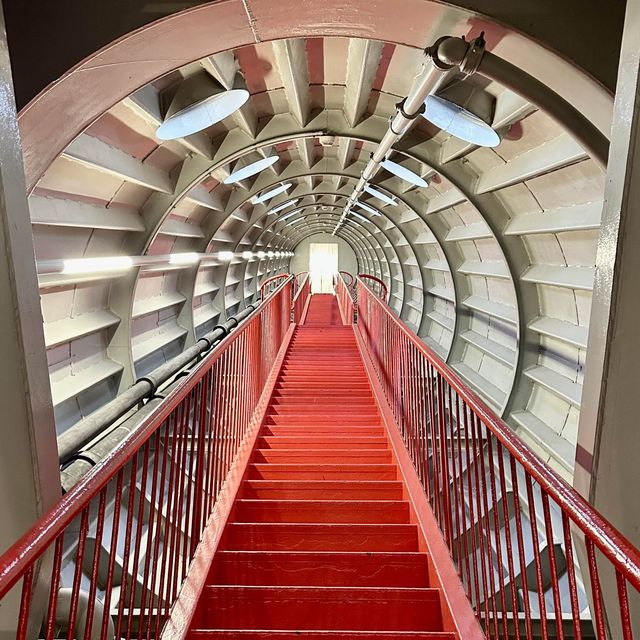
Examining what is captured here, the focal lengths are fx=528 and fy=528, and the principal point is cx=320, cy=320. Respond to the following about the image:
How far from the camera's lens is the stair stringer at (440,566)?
8.23 ft

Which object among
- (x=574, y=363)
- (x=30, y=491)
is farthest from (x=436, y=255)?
(x=30, y=491)

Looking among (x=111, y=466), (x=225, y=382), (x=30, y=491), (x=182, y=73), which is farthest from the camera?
(x=182, y=73)

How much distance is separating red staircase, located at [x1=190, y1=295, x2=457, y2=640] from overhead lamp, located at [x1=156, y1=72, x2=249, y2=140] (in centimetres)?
318

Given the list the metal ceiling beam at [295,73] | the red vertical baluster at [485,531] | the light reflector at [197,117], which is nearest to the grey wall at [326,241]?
the metal ceiling beam at [295,73]

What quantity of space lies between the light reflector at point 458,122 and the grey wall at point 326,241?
24815 millimetres

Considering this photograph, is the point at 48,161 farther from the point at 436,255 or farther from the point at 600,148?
the point at 436,255

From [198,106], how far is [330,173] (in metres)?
5.03

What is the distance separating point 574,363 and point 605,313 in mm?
4875

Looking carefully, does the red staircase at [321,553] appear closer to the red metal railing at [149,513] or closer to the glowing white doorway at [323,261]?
the red metal railing at [149,513]

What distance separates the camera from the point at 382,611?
2.82m

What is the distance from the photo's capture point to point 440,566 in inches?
115

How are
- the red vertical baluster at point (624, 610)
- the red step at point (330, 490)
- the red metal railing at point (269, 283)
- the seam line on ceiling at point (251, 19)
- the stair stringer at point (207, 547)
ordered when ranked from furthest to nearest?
the red metal railing at point (269, 283)
the red step at point (330, 490)
the seam line on ceiling at point (251, 19)
the stair stringer at point (207, 547)
the red vertical baluster at point (624, 610)

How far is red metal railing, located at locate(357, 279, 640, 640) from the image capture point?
1579mm

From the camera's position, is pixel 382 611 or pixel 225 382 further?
pixel 225 382
